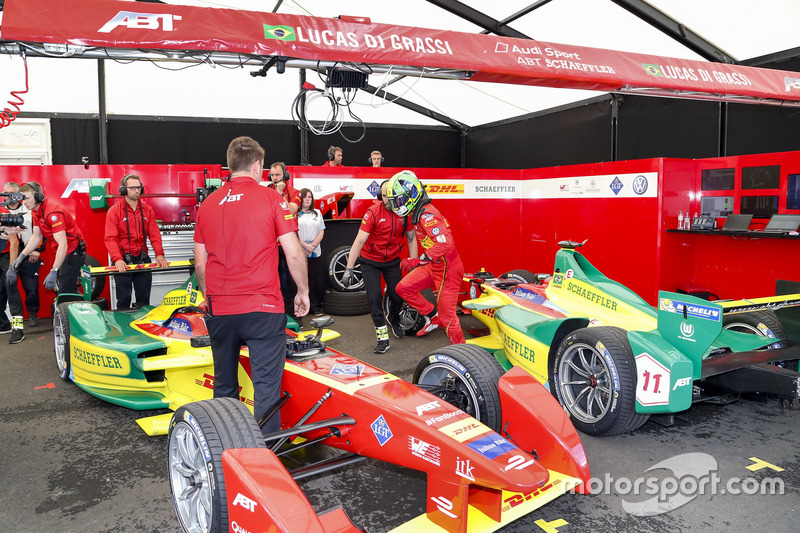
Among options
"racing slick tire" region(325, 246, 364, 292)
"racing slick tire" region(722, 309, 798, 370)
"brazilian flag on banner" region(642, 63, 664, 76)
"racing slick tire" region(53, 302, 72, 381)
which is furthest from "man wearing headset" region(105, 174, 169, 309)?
"racing slick tire" region(722, 309, 798, 370)

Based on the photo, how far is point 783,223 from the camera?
23.0 feet

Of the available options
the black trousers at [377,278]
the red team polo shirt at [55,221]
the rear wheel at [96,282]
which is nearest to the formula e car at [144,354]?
the rear wheel at [96,282]

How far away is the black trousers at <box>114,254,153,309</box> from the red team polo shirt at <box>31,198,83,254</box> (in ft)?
2.52

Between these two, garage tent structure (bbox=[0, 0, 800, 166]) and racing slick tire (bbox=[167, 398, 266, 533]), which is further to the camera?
garage tent structure (bbox=[0, 0, 800, 166])

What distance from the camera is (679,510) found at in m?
3.15

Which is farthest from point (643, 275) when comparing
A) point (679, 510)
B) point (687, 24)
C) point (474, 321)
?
point (679, 510)

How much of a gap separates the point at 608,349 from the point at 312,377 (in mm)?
2008

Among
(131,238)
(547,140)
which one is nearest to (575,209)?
(547,140)

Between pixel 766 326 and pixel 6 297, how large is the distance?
8800mm

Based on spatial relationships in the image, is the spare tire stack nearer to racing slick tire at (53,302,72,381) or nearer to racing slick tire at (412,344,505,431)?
racing slick tire at (53,302,72,381)

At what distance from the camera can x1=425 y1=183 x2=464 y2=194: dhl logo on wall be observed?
9913 millimetres

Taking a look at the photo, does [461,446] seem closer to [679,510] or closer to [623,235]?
[679,510]

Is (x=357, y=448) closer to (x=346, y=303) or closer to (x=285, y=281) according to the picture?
(x=285, y=281)

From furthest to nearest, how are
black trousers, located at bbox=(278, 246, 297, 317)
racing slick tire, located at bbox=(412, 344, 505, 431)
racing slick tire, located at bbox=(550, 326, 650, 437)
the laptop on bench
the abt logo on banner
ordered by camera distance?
the laptop on bench → black trousers, located at bbox=(278, 246, 297, 317) → the abt logo on banner → racing slick tire, located at bbox=(550, 326, 650, 437) → racing slick tire, located at bbox=(412, 344, 505, 431)
